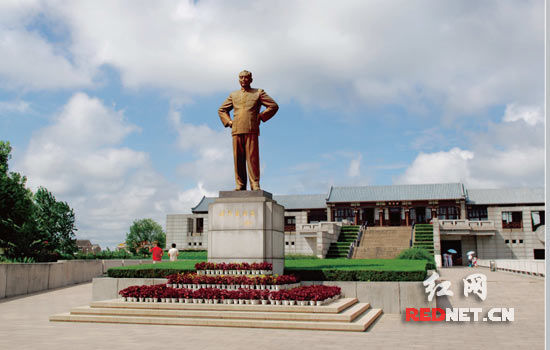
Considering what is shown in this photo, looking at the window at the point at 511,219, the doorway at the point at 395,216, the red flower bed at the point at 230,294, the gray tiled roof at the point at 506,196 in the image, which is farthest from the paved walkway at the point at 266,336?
the gray tiled roof at the point at 506,196

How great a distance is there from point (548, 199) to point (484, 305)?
453 inches

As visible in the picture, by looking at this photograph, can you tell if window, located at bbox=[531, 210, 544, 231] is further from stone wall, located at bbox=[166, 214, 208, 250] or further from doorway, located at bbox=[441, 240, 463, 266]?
stone wall, located at bbox=[166, 214, 208, 250]

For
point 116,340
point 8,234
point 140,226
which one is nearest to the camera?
point 116,340

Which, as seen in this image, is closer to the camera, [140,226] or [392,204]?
[392,204]

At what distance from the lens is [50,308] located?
12430 mm

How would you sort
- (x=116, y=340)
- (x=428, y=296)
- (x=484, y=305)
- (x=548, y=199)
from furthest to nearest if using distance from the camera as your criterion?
(x=484, y=305) → (x=428, y=296) → (x=116, y=340) → (x=548, y=199)

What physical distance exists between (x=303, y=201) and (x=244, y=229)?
122ft

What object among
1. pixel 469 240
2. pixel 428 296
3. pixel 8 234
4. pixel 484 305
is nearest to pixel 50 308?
pixel 428 296

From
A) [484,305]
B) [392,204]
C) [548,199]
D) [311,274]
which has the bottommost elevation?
[484,305]

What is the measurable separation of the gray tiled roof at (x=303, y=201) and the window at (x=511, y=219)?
52.5 ft

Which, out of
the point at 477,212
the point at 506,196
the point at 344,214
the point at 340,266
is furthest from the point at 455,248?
the point at 340,266

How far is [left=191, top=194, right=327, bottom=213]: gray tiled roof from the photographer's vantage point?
47.8m

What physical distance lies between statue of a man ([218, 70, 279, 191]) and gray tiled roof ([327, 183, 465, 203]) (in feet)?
108

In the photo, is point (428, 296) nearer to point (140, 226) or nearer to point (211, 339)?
point (211, 339)
